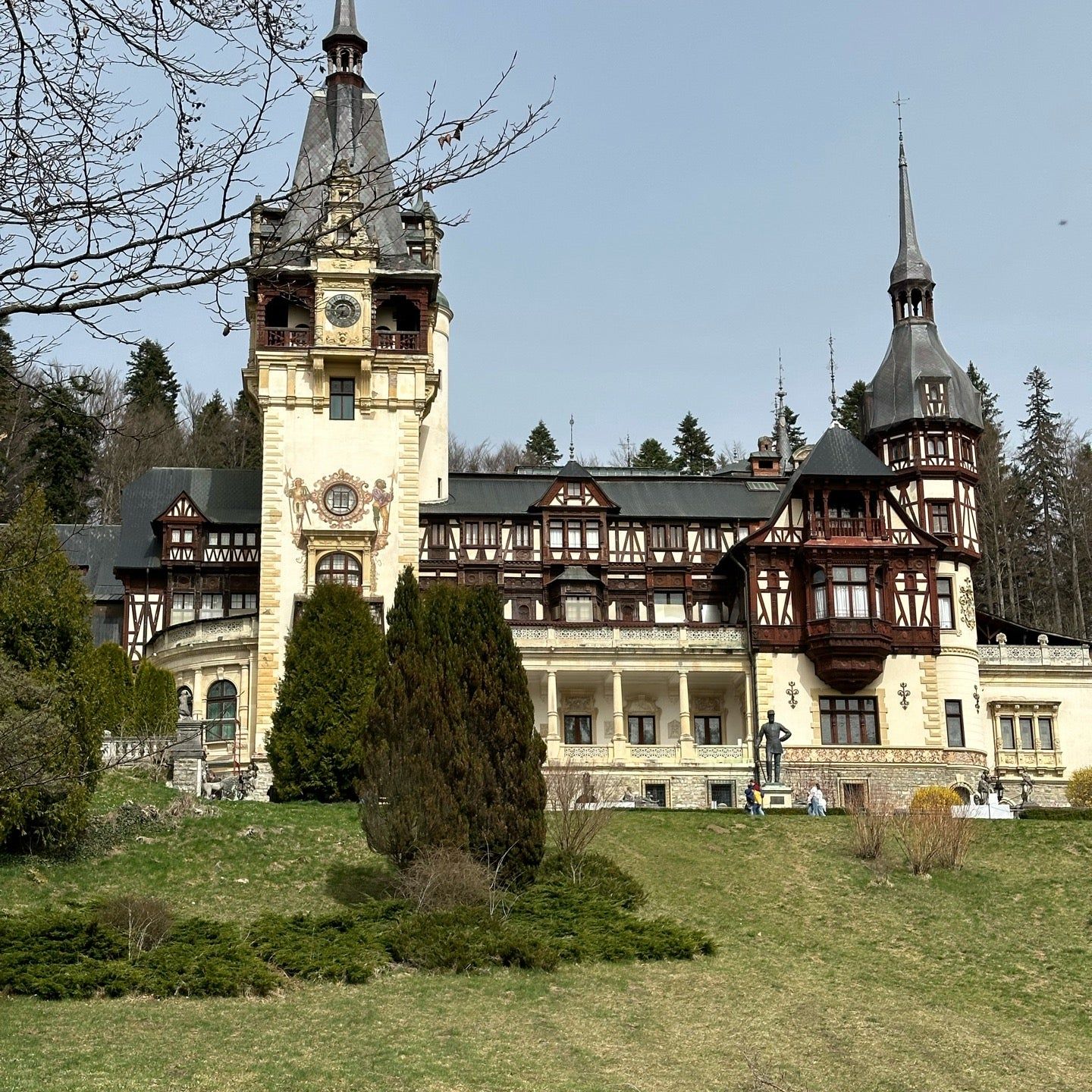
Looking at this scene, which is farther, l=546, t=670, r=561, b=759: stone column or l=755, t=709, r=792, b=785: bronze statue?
l=546, t=670, r=561, b=759: stone column

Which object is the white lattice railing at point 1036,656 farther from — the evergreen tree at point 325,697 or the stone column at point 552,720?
the evergreen tree at point 325,697

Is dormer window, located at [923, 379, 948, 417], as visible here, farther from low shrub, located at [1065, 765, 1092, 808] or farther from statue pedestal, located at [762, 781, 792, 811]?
statue pedestal, located at [762, 781, 792, 811]

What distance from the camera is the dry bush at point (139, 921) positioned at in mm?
23938

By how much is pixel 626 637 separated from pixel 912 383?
626 inches

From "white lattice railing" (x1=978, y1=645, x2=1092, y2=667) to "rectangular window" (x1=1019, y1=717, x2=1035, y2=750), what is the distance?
2046 millimetres

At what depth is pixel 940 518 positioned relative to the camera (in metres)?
57.3

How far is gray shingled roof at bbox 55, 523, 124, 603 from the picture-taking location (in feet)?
196

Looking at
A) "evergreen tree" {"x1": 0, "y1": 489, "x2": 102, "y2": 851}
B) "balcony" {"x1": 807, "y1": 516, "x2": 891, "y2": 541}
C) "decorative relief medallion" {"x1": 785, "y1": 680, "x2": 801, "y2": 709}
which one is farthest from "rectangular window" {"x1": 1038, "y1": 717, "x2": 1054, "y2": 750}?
"evergreen tree" {"x1": 0, "y1": 489, "x2": 102, "y2": 851}

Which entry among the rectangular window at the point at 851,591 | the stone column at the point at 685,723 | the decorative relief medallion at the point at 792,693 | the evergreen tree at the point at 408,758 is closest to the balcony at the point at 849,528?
the rectangular window at the point at 851,591

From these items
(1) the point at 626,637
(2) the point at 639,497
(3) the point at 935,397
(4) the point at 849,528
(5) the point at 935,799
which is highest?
(3) the point at 935,397

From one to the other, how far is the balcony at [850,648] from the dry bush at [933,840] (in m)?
17.9

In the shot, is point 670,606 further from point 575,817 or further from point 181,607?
point 575,817

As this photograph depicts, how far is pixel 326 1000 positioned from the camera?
22219 mm

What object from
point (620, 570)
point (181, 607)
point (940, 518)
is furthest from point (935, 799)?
point (181, 607)
